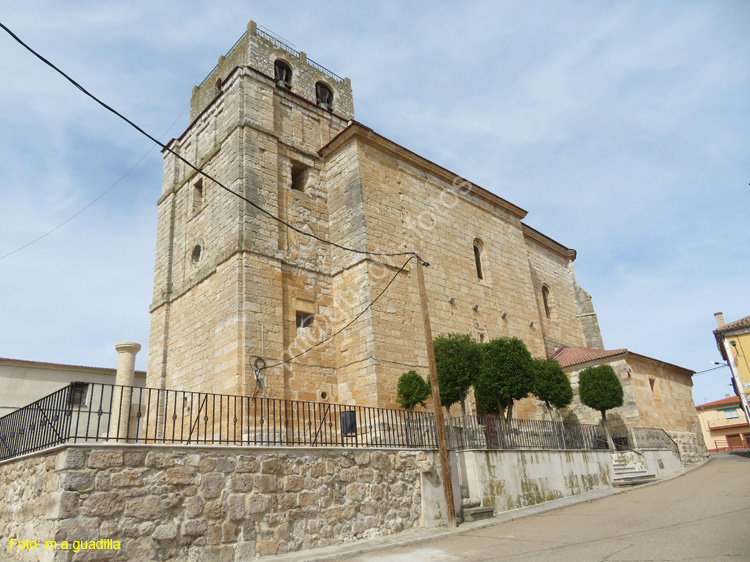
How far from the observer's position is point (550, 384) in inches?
596

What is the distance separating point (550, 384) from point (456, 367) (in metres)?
4.14

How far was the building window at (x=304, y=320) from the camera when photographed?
46.6ft

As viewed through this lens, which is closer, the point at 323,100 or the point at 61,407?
the point at 61,407

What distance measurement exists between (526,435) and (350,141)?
32.0ft

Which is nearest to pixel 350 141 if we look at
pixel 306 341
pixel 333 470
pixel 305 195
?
pixel 305 195

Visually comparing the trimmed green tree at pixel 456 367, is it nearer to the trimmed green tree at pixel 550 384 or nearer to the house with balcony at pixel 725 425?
the trimmed green tree at pixel 550 384

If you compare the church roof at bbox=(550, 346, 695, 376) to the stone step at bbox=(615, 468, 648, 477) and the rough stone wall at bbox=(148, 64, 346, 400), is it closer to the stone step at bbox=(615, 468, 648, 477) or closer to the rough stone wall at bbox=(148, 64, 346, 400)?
the stone step at bbox=(615, 468, 648, 477)

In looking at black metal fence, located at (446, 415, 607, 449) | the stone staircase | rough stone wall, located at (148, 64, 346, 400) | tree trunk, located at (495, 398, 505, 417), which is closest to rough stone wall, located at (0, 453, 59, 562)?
rough stone wall, located at (148, 64, 346, 400)

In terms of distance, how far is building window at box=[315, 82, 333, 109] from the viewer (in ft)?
61.7

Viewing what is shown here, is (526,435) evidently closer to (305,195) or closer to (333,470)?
(333,470)

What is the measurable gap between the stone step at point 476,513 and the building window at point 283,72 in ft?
46.2

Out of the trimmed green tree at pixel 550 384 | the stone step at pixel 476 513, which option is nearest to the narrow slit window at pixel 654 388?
the trimmed green tree at pixel 550 384

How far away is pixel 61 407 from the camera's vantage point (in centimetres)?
698

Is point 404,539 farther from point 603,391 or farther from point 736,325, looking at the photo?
point 736,325
